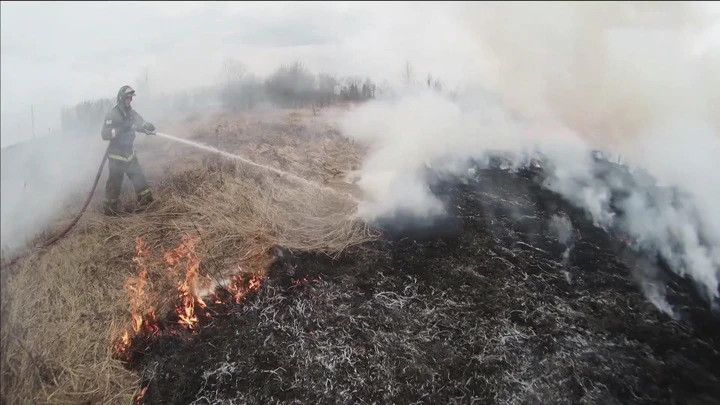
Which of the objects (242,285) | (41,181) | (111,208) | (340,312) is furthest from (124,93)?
(340,312)

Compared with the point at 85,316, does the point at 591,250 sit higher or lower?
higher

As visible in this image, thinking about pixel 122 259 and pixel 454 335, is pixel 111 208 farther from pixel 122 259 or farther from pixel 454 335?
pixel 454 335

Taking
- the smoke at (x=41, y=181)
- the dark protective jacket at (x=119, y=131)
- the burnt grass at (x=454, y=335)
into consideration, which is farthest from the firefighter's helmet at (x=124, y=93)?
the burnt grass at (x=454, y=335)

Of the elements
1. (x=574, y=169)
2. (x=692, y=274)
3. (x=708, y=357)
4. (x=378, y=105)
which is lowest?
(x=708, y=357)

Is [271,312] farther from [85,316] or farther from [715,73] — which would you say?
[715,73]

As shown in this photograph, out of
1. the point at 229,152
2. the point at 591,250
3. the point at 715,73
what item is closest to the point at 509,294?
the point at 591,250

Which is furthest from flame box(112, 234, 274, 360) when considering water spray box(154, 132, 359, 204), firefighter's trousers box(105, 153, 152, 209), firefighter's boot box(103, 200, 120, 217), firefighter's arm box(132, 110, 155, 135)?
water spray box(154, 132, 359, 204)
